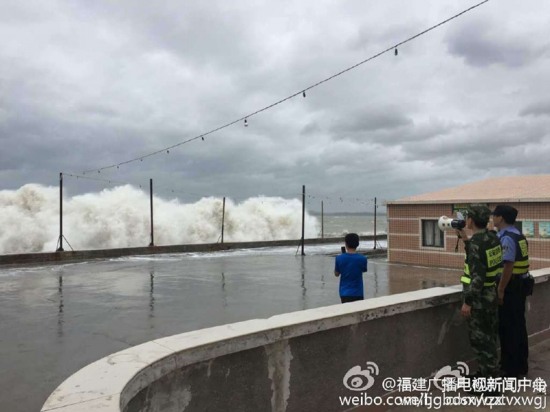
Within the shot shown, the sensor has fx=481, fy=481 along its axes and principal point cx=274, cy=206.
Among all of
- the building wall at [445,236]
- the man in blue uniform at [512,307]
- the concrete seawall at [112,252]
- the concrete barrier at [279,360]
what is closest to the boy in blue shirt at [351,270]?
the concrete barrier at [279,360]

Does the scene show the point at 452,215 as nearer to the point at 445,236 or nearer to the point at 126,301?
the point at 445,236

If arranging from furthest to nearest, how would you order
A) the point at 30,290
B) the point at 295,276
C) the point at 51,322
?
1. the point at 295,276
2. the point at 30,290
3. the point at 51,322

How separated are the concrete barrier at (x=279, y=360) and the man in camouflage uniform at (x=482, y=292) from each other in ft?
0.94

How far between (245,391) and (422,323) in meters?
1.81

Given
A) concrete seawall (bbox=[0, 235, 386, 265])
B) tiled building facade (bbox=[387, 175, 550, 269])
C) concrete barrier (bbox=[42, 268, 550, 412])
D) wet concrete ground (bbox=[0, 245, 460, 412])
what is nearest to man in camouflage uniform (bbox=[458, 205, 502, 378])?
concrete barrier (bbox=[42, 268, 550, 412])

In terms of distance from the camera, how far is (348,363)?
133 inches

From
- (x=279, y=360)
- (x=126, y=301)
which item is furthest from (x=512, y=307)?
(x=126, y=301)

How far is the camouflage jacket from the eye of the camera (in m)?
3.79

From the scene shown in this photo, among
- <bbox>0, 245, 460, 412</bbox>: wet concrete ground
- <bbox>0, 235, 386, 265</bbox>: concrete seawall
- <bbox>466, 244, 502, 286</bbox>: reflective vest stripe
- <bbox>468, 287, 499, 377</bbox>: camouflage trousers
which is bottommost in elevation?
<bbox>0, 245, 460, 412</bbox>: wet concrete ground

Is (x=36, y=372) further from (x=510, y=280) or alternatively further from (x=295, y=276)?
(x=295, y=276)

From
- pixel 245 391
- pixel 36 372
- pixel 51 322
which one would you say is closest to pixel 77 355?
pixel 36 372

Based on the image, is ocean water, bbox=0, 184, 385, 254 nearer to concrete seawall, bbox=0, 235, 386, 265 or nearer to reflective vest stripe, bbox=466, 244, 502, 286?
concrete seawall, bbox=0, 235, 386, 265

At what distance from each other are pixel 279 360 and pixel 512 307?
244 cm

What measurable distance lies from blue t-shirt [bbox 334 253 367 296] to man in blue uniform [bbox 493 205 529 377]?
152cm
